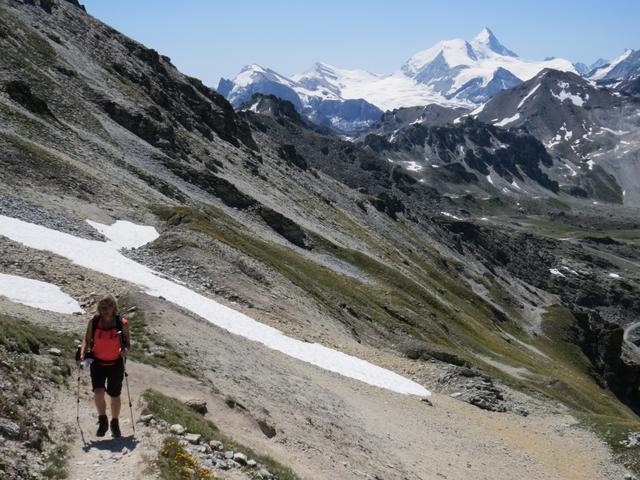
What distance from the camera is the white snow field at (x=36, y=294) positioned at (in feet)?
93.7

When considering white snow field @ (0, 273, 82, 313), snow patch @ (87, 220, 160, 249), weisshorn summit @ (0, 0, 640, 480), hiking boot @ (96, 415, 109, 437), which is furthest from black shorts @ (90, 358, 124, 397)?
snow patch @ (87, 220, 160, 249)

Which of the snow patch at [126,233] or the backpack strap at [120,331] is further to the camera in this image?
the snow patch at [126,233]

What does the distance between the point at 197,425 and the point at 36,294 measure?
1616cm

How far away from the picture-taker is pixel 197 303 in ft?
126

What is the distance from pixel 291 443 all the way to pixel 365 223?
126665 millimetres

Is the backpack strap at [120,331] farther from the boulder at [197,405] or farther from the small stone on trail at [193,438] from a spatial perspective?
the boulder at [197,405]

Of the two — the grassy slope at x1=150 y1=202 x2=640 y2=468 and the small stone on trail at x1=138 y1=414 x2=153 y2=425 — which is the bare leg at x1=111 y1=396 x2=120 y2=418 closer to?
the small stone on trail at x1=138 y1=414 x2=153 y2=425

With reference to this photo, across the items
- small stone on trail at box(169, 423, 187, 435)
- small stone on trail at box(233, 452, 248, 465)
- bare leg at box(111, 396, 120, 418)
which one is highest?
bare leg at box(111, 396, 120, 418)

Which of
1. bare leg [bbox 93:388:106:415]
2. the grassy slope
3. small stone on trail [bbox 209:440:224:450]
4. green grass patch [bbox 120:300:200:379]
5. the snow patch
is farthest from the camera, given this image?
the grassy slope

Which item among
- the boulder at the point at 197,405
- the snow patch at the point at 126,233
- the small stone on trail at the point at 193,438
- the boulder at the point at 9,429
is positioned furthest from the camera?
the snow patch at the point at 126,233

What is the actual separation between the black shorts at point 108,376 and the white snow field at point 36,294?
45.6ft

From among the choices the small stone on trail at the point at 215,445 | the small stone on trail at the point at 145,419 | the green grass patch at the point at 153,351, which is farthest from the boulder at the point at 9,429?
the green grass patch at the point at 153,351

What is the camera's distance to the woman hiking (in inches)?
627

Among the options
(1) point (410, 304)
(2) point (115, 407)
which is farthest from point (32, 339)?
(1) point (410, 304)
